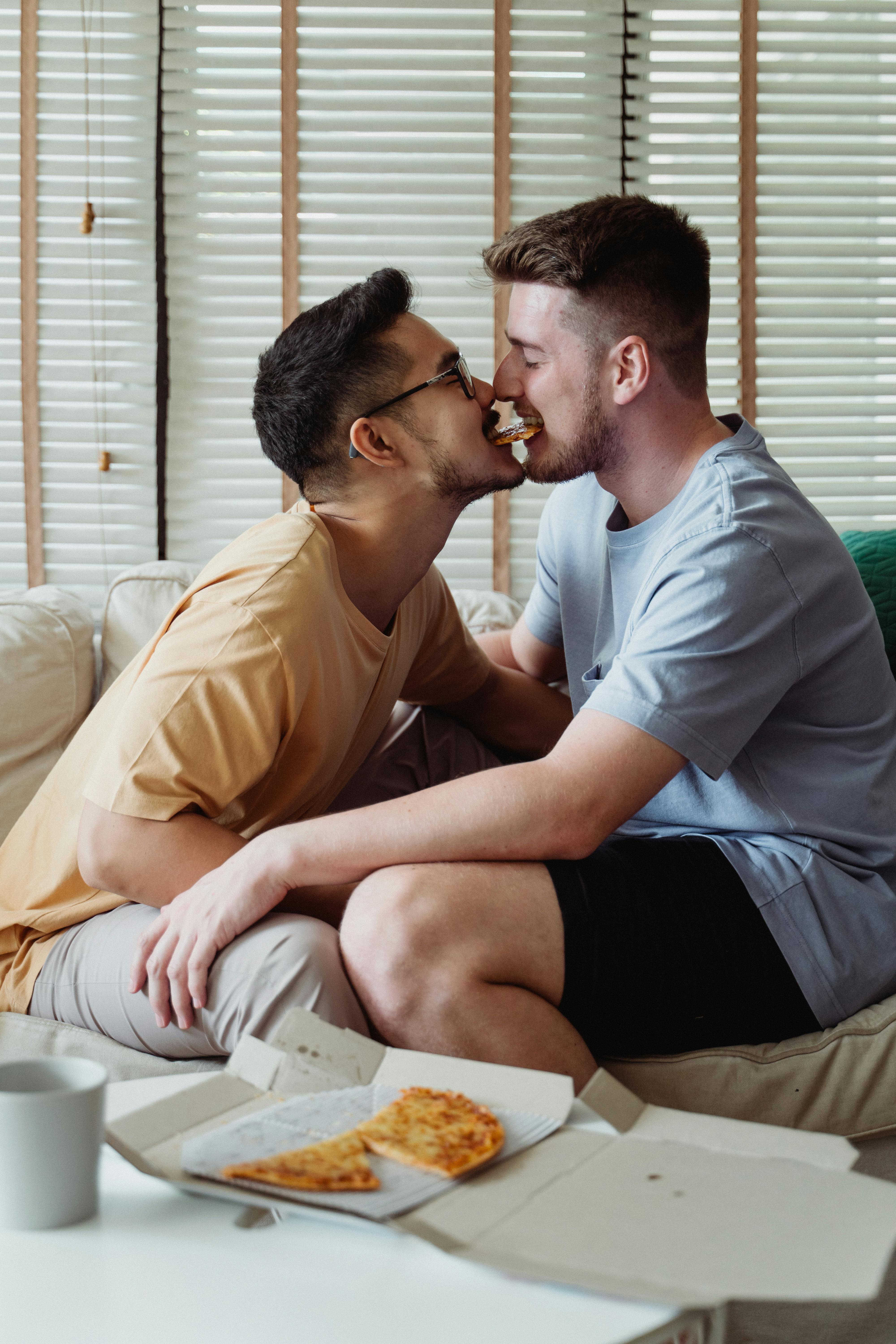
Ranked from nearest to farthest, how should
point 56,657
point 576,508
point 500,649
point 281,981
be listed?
point 281,981 → point 576,508 → point 56,657 → point 500,649

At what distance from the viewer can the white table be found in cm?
60

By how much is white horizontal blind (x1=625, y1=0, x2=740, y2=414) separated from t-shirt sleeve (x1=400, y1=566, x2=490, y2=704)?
1.14 m

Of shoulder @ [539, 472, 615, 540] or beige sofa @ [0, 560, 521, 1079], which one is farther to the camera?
beige sofa @ [0, 560, 521, 1079]

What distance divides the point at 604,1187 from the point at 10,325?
2384 millimetres

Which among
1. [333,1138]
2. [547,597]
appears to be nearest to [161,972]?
[333,1138]

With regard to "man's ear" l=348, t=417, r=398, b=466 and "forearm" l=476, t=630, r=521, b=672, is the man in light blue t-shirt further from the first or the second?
"forearm" l=476, t=630, r=521, b=672

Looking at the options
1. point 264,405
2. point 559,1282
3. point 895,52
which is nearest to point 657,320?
point 264,405

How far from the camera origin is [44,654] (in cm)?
196

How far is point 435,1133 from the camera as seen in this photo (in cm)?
76

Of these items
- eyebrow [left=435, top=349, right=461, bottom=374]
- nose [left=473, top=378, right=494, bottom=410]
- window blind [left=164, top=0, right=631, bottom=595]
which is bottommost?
nose [left=473, top=378, right=494, bottom=410]

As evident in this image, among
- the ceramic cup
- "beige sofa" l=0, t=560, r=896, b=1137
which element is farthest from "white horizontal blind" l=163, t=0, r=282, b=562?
the ceramic cup

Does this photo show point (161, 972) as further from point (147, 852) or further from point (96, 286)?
point (96, 286)

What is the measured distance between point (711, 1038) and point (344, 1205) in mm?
751

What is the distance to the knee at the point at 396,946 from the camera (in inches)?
46.4
